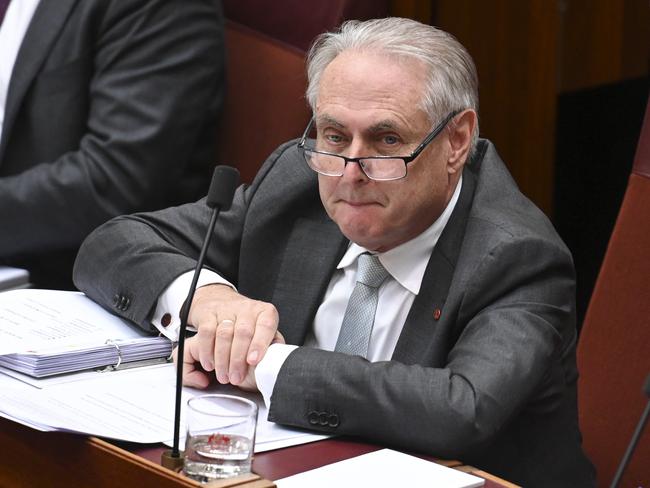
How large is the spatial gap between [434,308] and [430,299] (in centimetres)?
2

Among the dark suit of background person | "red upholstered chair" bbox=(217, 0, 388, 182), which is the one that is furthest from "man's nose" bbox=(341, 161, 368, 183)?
the dark suit of background person

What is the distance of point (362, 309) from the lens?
1.99 metres

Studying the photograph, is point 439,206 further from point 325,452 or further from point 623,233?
point 325,452

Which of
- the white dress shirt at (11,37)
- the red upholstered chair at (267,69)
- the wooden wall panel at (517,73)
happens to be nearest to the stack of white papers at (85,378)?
the red upholstered chair at (267,69)

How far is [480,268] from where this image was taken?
182 centimetres

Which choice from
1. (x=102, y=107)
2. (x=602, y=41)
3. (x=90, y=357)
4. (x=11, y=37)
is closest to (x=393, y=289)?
(x=90, y=357)

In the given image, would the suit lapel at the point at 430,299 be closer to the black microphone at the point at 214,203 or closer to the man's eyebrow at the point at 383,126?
the man's eyebrow at the point at 383,126

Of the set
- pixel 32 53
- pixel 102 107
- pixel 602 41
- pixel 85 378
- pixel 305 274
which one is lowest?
pixel 85 378

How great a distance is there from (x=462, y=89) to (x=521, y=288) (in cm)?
36

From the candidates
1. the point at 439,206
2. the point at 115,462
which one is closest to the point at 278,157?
the point at 439,206

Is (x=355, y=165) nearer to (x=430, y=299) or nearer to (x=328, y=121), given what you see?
(x=328, y=121)

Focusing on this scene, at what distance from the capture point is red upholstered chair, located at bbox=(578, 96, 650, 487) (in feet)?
6.68

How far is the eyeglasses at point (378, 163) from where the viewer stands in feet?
6.15

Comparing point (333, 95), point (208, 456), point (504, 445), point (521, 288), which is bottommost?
point (504, 445)
